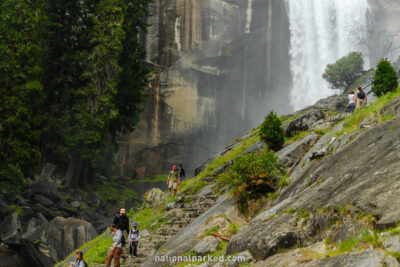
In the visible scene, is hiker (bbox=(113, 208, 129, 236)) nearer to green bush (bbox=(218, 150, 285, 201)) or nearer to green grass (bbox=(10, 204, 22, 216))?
green bush (bbox=(218, 150, 285, 201))

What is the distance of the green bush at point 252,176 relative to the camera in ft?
36.5

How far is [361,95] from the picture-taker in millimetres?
14492

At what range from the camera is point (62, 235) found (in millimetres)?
19422

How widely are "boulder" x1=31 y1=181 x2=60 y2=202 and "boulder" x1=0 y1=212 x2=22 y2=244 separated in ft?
20.0

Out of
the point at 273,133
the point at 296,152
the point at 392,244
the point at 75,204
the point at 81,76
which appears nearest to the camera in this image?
the point at 392,244

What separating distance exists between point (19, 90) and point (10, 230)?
738cm

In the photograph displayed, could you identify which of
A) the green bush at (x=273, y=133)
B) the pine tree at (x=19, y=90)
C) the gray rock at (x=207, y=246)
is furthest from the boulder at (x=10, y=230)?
the green bush at (x=273, y=133)

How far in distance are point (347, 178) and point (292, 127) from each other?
10.3 metres

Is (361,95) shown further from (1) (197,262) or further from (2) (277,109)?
(2) (277,109)

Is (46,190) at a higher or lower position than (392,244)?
higher

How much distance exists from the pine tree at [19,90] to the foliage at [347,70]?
28878 mm

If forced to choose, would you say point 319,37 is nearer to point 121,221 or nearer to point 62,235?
point 62,235

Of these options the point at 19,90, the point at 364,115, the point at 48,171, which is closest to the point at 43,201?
the point at 48,171

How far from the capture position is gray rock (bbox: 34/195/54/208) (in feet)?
75.0
